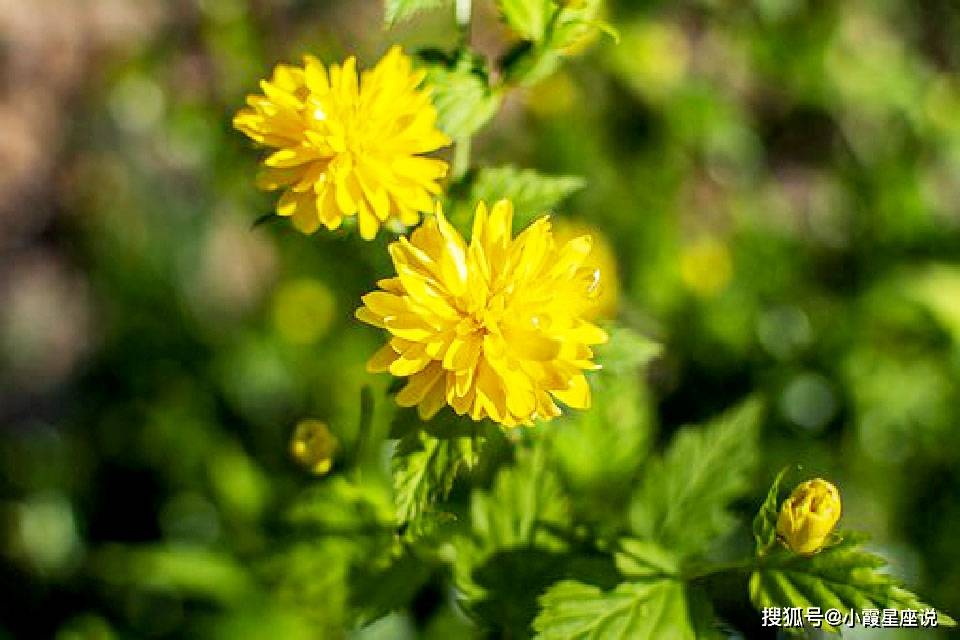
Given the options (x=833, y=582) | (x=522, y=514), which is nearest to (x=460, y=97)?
(x=522, y=514)

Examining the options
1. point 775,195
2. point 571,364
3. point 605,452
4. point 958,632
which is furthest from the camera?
point 775,195

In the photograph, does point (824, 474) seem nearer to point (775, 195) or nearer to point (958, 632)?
point (958, 632)

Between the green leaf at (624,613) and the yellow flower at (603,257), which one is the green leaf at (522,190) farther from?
the yellow flower at (603,257)

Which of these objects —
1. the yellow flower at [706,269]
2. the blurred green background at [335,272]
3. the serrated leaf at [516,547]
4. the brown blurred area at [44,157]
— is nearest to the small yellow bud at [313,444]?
the serrated leaf at [516,547]

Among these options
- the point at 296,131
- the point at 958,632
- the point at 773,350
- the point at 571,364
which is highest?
the point at 296,131

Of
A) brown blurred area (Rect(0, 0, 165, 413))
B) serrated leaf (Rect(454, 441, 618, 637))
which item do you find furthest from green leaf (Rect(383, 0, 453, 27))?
brown blurred area (Rect(0, 0, 165, 413))

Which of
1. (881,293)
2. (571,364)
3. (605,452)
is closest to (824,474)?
(881,293)

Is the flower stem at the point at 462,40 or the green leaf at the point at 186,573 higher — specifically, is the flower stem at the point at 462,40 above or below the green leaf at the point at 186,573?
above
